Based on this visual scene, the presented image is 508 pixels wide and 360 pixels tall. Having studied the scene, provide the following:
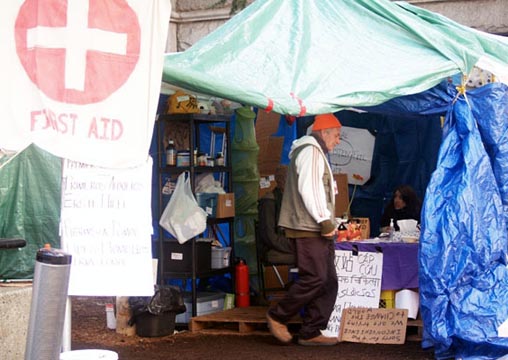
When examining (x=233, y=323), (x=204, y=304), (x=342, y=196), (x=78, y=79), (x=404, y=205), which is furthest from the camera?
(x=342, y=196)

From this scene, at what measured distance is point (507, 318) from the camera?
25.2 feet

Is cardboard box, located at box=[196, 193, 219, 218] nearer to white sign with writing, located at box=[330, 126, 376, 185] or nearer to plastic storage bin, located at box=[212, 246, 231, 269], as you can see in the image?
plastic storage bin, located at box=[212, 246, 231, 269]

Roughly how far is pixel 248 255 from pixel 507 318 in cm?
336

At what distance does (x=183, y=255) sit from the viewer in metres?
9.17

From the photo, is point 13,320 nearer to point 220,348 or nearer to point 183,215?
point 220,348

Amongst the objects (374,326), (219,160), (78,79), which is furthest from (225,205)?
(78,79)

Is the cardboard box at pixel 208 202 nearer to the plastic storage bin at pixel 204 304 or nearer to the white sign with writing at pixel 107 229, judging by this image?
the plastic storage bin at pixel 204 304

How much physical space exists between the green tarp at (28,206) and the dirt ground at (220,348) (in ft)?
3.06

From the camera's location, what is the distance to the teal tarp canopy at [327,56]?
6934 millimetres

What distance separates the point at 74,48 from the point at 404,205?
19.3ft

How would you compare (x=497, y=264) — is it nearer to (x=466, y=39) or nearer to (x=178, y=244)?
(x=466, y=39)

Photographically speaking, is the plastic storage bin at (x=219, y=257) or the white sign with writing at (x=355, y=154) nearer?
the plastic storage bin at (x=219, y=257)

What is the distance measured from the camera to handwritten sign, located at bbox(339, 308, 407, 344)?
8.40 meters

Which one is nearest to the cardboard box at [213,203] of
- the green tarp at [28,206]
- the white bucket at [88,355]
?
the green tarp at [28,206]
